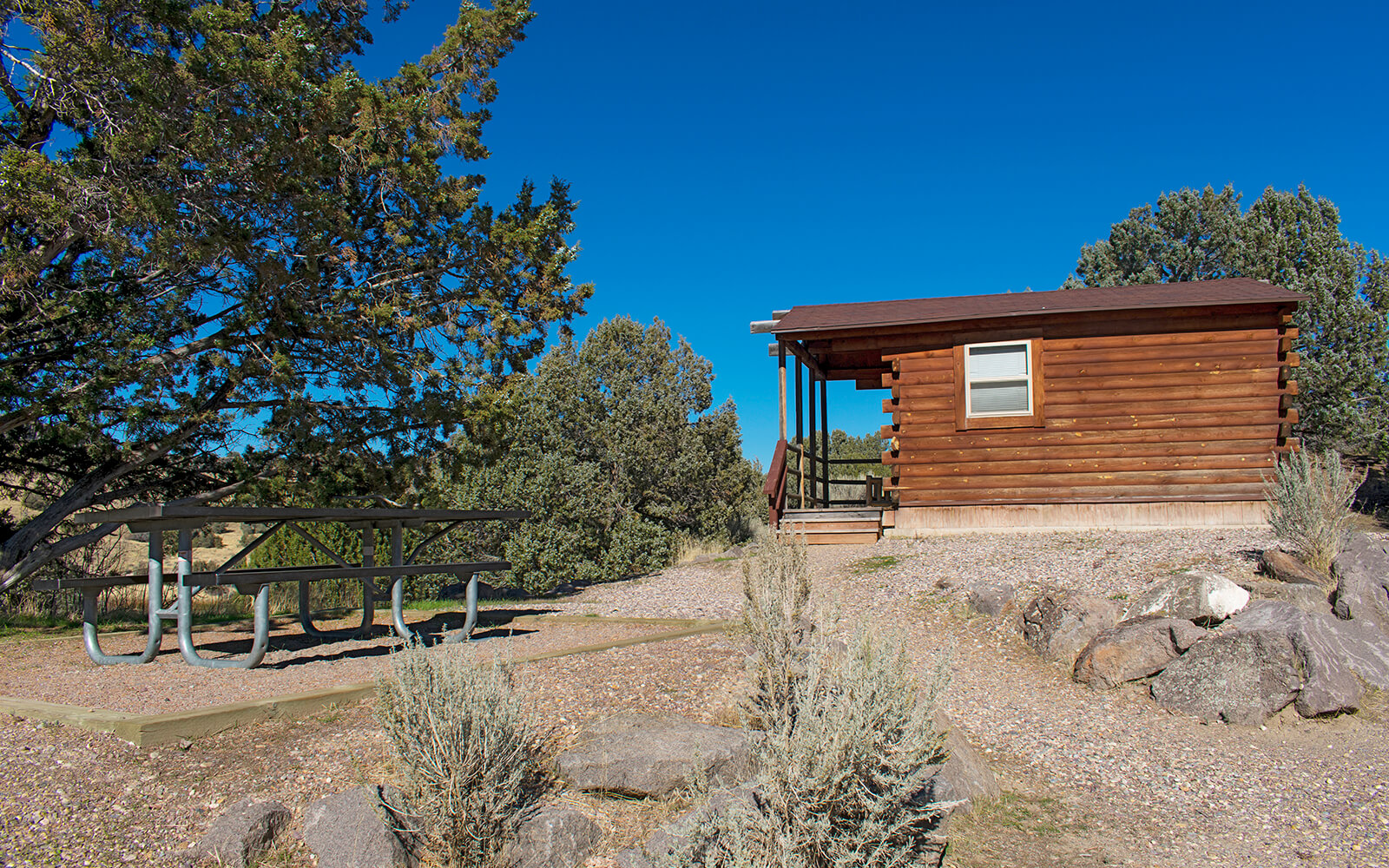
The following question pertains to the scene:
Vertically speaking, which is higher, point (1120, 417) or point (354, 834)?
point (1120, 417)

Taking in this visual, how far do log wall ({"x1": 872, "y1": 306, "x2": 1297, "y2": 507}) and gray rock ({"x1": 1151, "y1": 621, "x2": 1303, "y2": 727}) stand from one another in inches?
239

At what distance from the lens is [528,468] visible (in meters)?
13.4

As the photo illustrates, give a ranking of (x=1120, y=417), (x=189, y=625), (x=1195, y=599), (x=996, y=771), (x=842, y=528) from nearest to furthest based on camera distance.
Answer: (x=996, y=771), (x=189, y=625), (x=1195, y=599), (x=1120, y=417), (x=842, y=528)

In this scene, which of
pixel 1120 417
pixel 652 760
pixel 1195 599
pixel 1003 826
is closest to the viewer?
pixel 652 760

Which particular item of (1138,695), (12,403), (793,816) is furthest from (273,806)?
(12,403)

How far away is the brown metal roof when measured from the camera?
11.2 metres

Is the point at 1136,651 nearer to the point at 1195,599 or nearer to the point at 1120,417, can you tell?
the point at 1195,599

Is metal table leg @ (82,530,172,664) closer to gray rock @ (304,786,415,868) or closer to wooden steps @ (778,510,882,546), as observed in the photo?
gray rock @ (304,786,415,868)

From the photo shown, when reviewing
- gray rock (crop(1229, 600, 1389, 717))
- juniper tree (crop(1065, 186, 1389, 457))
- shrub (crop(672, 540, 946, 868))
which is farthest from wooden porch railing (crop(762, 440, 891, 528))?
juniper tree (crop(1065, 186, 1389, 457))

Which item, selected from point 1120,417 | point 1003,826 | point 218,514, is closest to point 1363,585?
point 1003,826

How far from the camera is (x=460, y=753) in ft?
11.1

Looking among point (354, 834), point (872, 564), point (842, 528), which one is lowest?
point (354, 834)

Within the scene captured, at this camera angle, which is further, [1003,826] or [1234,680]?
[1234,680]

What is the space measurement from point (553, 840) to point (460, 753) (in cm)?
51
